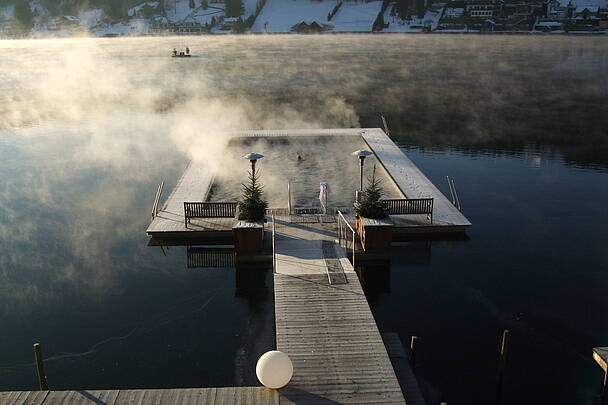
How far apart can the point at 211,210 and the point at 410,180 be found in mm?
9574

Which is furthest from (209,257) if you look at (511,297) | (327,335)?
(511,297)

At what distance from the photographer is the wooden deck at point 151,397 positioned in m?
9.47

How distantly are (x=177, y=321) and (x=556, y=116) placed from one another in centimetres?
4021

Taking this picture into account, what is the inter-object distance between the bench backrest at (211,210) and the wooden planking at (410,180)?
7.39m

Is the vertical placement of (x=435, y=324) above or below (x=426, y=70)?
below

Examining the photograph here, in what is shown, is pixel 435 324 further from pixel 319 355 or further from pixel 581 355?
pixel 319 355

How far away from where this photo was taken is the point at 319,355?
1074cm

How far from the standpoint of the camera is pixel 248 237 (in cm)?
1731

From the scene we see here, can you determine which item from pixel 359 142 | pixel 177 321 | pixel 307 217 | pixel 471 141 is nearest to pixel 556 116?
pixel 471 141

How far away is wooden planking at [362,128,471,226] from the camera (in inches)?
798

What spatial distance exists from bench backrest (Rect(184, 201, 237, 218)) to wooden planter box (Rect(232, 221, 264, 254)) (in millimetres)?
2366

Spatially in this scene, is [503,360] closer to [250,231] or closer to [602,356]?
[602,356]

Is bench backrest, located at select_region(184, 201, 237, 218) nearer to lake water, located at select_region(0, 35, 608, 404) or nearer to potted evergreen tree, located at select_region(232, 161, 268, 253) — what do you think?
lake water, located at select_region(0, 35, 608, 404)

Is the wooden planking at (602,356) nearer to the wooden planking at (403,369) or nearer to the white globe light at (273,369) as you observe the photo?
the wooden planking at (403,369)
